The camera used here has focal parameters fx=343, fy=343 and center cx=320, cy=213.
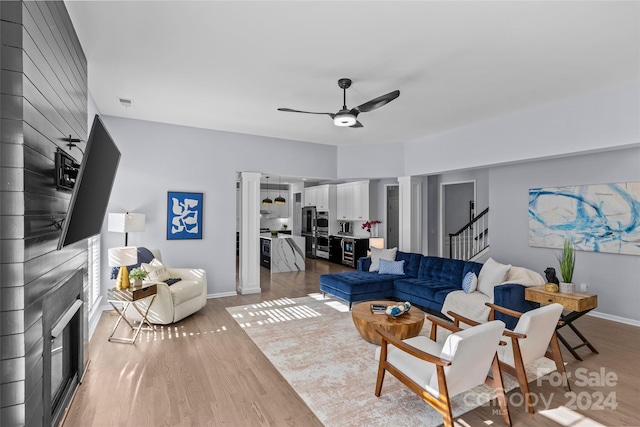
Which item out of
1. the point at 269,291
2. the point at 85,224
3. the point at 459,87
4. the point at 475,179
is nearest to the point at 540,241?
the point at 475,179

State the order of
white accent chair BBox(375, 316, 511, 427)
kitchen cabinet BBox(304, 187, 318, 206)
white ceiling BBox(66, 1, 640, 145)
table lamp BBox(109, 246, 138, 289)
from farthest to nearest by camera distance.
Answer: kitchen cabinet BBox(304, 187, 318, 206) < table lamp BBox(109, 246, 138, 289) < white ceiling BBox(66, 1, 640, 145) < white accent chair BBox(375, 316, 511, 427)

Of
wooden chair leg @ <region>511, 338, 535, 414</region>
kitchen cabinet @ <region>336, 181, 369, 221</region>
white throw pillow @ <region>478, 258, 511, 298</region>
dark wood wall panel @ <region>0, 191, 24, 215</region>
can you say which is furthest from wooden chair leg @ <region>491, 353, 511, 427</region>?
kitchen cabinet @ <region>336, 181, 369, 221</region>

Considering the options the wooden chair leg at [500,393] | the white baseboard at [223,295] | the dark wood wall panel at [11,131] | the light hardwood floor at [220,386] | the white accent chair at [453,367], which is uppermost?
the dark wood wall panel at [11,131]

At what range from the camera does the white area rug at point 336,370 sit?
2.58 m

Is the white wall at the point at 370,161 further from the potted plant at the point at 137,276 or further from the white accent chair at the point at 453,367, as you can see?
the white accent chair at the point at 453,367

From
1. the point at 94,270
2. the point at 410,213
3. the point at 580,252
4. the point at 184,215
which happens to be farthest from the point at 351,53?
the point at 410,213

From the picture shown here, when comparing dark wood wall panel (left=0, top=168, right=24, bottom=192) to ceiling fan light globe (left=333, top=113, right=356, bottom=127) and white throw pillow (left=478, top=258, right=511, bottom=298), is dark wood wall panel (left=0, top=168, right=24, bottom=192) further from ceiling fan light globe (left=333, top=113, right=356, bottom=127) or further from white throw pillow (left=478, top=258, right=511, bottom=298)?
white throw pillow (left=478, top=258, right=511, bottom=298)

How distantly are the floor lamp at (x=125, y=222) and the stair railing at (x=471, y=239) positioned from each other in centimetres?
611

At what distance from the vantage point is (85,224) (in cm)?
234

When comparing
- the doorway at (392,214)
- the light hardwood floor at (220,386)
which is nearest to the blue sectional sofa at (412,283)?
the light hardwood floor at (220,386)

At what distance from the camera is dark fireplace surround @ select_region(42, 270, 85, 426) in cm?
200

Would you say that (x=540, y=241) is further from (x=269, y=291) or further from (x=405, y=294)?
(x=269, y=291)

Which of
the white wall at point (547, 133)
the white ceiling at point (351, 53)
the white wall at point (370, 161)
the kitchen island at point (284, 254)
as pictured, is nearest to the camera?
the white ceiling at point (351, 53)

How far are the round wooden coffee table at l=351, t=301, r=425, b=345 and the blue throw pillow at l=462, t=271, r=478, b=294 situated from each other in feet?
3.45
